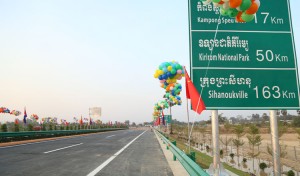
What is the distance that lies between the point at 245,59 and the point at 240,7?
1.66 metres

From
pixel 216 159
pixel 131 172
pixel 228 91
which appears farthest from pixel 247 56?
pixel 131 172

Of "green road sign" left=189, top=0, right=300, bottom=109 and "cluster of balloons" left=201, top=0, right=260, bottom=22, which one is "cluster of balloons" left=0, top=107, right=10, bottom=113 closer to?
"green road sign" left=189, top=0, right=300, bottom=109

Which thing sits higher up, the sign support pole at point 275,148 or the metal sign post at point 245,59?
the metal sign post at point 245,59

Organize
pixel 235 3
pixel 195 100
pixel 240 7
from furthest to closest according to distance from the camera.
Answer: pixel 195 100 < pixel 240 7 < pixel 235 3

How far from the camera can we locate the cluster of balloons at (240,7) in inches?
191

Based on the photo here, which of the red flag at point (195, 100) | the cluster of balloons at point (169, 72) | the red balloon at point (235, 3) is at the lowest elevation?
the red flag at point (195, 100)

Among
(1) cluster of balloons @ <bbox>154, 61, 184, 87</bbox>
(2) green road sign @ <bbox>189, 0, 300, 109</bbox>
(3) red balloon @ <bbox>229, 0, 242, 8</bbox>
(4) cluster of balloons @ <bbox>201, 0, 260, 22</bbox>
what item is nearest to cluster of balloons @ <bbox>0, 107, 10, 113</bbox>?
(1) cluster of balloons @ <bbox>154, 61, 184, 87</bbox>

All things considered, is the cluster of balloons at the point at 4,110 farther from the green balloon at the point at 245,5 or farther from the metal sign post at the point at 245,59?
the green balloon at the point at 245,5

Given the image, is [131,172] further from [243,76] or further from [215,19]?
[215,19]

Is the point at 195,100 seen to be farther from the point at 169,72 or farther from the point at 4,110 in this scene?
the point at 4,110

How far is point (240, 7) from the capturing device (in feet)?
16.2

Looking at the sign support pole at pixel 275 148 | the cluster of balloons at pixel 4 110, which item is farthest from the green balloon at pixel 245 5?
the cluster of balloons at pixel 4 110

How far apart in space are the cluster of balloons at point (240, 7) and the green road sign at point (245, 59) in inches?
41.7

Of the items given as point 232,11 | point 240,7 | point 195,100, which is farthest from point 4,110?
point 240,7
